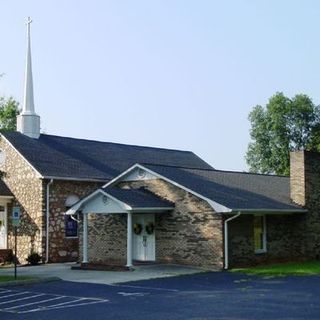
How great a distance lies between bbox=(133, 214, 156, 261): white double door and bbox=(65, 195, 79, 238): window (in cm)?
422

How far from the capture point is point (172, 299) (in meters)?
16.4

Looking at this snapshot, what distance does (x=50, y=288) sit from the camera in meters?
20.0

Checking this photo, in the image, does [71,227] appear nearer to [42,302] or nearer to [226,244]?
[226,244]

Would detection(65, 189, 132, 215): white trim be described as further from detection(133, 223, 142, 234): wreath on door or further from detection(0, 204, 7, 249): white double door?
detection(0, 204, 7, 249): white double door

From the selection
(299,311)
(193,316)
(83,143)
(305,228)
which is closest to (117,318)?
(193,316)

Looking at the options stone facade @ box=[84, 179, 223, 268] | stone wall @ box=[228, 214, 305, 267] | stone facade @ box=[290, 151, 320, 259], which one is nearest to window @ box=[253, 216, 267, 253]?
stone wall @ box=[228, 214, 305, 267]

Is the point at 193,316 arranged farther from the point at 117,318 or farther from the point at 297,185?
the point at 297,185

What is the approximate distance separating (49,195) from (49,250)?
2600mm

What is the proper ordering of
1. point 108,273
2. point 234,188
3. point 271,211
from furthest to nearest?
1. point 234,188
2. point 271,211
3. point 108,273

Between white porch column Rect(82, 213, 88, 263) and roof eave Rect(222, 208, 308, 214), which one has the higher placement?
roof eave Rect(222, 208, 308, 214)

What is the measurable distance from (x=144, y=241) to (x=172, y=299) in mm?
11869

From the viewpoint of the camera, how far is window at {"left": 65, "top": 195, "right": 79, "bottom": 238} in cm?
3167

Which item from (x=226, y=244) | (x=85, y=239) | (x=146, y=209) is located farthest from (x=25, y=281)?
(x=226, y=244)

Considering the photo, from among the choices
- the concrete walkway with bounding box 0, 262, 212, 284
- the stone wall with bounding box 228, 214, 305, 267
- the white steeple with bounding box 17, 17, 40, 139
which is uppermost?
the white steeple with bounding box 17, 17, 40, 139
